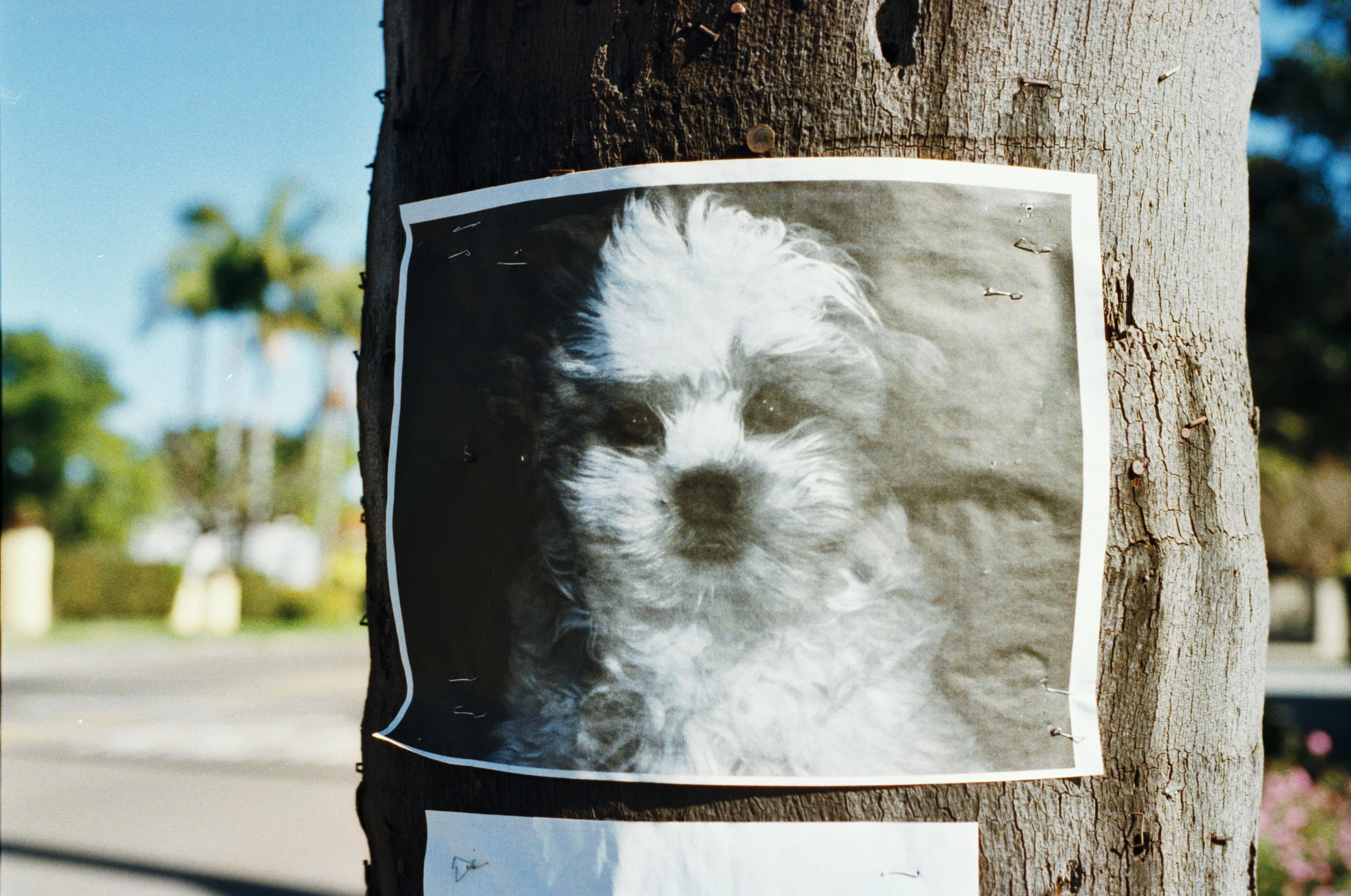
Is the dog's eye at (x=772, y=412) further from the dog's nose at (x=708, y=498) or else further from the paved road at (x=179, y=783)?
the paved road at (x=179, y=783)

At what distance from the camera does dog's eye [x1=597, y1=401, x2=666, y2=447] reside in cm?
119

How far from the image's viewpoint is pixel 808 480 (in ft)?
3.78

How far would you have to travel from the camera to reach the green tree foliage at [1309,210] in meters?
5.65

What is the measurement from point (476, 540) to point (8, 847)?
668 centimetres

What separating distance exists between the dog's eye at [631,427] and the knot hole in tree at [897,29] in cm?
47

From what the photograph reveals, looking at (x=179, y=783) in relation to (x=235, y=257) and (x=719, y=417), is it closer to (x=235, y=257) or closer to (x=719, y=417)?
(x=719, y=417)

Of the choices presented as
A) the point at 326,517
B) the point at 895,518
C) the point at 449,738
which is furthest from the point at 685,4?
the point at 326,517

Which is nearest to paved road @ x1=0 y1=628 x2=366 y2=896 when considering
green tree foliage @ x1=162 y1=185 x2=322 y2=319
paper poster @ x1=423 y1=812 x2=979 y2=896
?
paper poster @ x1=423 y1=812 x2=979 y2=896

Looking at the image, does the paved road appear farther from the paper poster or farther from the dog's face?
the dog's face

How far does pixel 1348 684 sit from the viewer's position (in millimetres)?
16203

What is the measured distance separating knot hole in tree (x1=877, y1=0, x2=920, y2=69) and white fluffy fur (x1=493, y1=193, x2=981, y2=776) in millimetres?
225

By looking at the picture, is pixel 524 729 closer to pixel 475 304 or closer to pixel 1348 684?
pixel 475 304

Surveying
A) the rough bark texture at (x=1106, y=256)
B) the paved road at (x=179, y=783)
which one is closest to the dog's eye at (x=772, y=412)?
the rough bark texture at (x=1106, y=256)

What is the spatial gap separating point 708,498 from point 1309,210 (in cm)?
577
